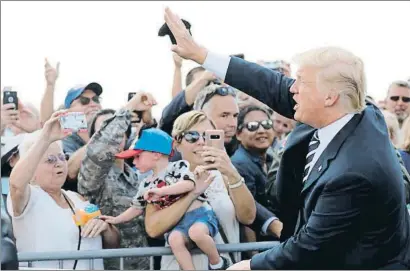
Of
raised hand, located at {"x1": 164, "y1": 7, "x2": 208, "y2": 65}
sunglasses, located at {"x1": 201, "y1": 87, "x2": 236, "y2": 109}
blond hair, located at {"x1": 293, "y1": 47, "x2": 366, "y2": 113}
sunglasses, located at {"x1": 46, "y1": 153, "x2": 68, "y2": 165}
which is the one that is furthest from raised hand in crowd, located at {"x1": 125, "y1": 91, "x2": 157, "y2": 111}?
blond hair, located at {"x1": 293, "y1": 47, "x2": 366, "y2": 113}

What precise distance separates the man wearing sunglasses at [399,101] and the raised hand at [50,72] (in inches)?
110

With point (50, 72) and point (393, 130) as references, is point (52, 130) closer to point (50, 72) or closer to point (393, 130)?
point (50, 72)

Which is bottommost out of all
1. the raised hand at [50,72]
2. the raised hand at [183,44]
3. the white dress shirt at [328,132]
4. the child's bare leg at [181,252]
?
the child's bare leg at [181,252]

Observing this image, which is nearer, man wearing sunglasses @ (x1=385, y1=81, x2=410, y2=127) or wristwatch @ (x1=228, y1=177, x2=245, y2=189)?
wristwatch @ (x1=228, y1=177, x2=245, y2=189)

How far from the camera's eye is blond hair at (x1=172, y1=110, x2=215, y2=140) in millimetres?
4656

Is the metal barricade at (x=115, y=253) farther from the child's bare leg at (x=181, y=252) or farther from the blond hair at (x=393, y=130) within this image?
the blond hair at (x=393, y=130)

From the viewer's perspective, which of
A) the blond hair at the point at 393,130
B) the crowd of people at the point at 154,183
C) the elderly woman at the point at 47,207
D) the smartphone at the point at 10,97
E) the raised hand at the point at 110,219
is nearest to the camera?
the elderly woman at the point at 47,207

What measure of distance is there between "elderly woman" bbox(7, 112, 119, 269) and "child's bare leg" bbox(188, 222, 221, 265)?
1.66ft

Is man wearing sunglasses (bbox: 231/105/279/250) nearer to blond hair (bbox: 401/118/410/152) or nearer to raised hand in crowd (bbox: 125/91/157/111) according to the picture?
raised hand in crowd (bbox: 125/91/157/111)

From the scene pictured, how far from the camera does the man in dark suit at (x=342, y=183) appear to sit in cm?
302

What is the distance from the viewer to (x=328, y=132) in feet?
10.5

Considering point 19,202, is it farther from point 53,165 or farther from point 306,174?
point 306,174

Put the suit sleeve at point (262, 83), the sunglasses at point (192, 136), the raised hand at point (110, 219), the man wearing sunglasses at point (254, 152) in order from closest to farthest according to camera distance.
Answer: the suit sleeve at point (262, 83), the raised hand at point (110, 219), the sunglasses at point (192, 136), the man wearing sunglasses at point (254, 152)

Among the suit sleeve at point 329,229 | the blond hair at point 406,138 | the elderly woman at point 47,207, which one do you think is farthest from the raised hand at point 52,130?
the blond hair at point 406,138
